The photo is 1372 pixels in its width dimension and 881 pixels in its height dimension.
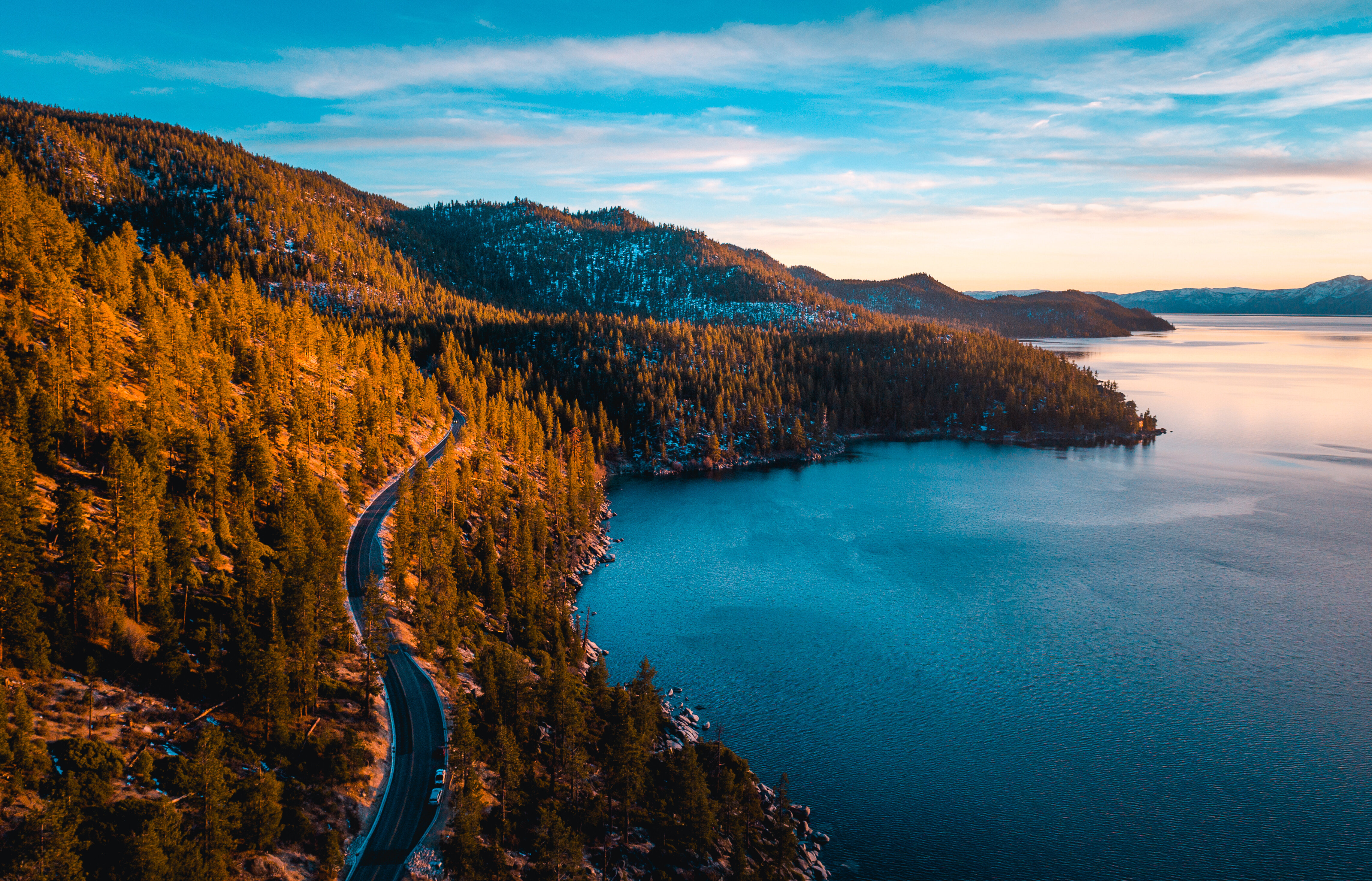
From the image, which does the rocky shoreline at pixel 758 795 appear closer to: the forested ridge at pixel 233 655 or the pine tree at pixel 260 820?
the forested ridge at pixel 233 655

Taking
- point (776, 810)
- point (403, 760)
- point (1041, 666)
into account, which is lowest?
point (776, 810)

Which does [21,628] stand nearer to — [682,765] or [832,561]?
[682,765]

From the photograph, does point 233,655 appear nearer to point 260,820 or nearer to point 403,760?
point 403,760

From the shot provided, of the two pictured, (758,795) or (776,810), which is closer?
(776,810)

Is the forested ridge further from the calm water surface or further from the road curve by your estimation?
the calm water surface

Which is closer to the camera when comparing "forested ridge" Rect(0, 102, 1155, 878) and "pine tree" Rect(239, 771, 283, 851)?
"forested ridge" Rect(0, 102, 1155, 878)

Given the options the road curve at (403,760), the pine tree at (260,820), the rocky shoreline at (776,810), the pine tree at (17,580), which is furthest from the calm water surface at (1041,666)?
the pine tree at (17,580)

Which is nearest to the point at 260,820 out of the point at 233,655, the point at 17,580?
the point at 233,655

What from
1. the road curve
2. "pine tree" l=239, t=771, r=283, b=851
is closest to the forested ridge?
"pine tree" l=239, t=771, r=283, b=851

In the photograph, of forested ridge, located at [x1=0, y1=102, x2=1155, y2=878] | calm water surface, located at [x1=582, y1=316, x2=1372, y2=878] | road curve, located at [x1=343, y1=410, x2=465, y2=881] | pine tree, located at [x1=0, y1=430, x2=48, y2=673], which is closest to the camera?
forested ridge, located at [x1=0, y1=102, x2=1155, y2=878]
